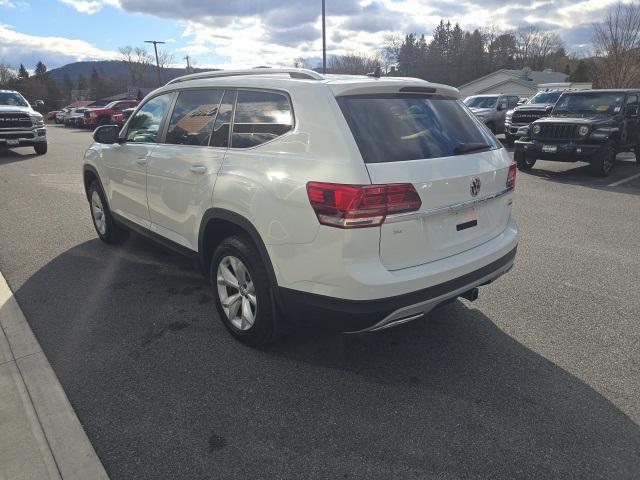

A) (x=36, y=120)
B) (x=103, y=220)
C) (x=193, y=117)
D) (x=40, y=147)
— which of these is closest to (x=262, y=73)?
(x=193, y=117)

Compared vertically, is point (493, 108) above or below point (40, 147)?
above

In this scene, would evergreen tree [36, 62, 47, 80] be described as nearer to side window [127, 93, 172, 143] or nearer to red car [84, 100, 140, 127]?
red car [84, 100, 140, 127]

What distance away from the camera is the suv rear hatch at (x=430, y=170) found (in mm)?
2652

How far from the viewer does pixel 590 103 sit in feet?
37.7

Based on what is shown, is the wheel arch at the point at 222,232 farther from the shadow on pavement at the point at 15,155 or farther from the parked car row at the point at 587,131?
the shadow on pavement at the point at 15,155

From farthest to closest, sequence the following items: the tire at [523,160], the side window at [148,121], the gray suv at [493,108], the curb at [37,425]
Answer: the gray suv at [493,108] < the tire at [523,160] < the side window at [148,121] < the curb at [37,425]

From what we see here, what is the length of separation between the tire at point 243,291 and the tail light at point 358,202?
2.21 ft

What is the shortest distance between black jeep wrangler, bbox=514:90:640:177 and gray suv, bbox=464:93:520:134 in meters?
7.97

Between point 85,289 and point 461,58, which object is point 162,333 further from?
point 461,58

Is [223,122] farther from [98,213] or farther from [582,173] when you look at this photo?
[582,173]

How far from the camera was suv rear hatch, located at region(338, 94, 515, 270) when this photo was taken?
265cm

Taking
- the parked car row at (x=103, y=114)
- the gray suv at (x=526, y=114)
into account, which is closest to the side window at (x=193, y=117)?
the gray suv at (x=526, y=114)

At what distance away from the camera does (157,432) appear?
102 inches

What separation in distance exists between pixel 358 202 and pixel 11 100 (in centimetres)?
1725
